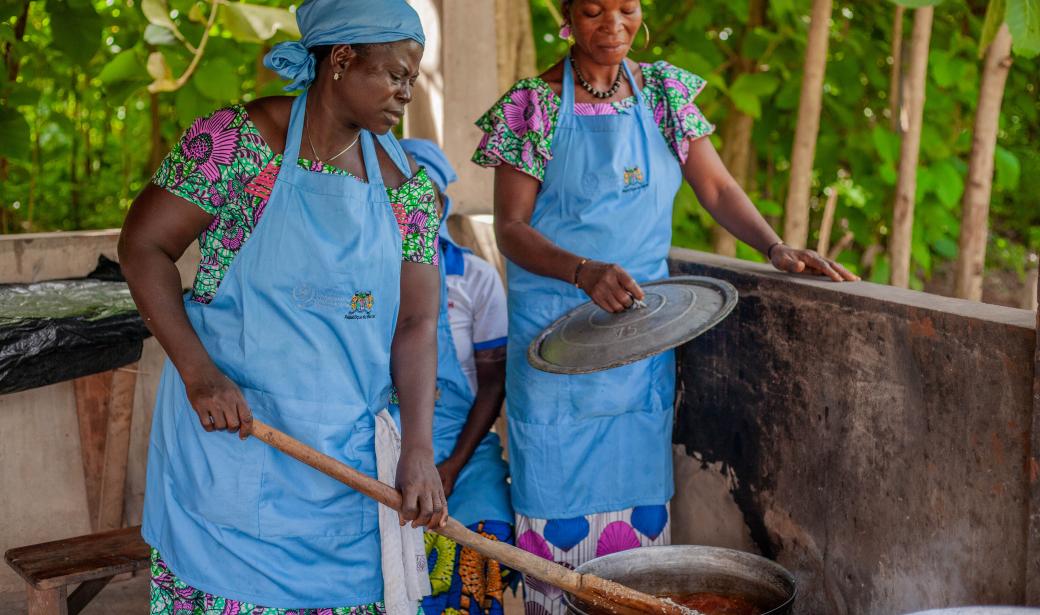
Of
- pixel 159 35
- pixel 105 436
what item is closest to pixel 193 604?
pixel 105 436

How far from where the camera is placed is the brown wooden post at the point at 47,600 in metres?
2.84

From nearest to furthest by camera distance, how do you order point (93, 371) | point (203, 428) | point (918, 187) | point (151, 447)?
point (203, 428) → point (151, 447) → point (93, 371) → point (918, 187)

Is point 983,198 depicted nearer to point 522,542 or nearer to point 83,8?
point 522,542

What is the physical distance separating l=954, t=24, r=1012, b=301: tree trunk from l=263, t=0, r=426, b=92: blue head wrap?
331 cm

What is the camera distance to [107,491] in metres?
3.71

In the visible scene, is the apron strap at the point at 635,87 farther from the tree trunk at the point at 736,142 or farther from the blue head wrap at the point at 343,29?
the tree trunk at the point at 736,142

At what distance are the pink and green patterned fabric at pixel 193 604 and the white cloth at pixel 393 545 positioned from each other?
2.6 inches

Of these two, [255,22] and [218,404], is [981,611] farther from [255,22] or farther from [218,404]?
[255,22]

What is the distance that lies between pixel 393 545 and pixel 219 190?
77 centimetres

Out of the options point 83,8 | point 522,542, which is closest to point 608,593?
point 522,542

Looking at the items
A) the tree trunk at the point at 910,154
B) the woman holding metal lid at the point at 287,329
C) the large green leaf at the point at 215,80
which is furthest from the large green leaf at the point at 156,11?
the tree trunk at the point at 910,154

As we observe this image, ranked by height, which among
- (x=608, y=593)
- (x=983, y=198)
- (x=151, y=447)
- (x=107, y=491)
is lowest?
(x=107, y=491)

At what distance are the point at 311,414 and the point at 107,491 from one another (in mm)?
1947

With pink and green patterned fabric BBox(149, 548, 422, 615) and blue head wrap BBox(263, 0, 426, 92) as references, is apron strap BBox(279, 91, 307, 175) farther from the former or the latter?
pink and green patterned fabric BBox(149, 548, 422, 615)
